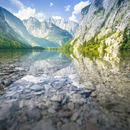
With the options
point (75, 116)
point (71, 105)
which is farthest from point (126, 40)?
point (75, 116)

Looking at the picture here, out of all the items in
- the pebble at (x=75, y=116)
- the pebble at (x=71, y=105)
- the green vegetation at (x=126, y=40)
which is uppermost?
the green vegetation at (x=126, y=40)

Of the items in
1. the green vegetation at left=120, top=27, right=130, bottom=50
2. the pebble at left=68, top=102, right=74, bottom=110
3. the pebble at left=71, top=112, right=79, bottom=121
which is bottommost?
the pebble at left=68, top=102, right=74, bottom=110

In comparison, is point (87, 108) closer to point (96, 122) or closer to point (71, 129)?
point (96, 122)

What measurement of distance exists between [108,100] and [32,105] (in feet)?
18.5

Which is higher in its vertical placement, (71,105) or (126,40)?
(126,40)

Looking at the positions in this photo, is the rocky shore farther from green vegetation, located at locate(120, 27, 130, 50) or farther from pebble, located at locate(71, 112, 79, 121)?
green vegetation, located at locate(120, 27, 130, 50)

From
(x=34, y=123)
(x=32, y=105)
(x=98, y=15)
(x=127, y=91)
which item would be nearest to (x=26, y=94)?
(x=32, y=105)

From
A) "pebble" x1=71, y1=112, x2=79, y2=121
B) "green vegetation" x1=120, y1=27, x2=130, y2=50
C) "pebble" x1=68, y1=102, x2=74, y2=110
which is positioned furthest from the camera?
"green vegetation" x1=120, y1=27, x2=130, y2=50

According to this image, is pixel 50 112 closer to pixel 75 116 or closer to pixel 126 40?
pixel 75 116

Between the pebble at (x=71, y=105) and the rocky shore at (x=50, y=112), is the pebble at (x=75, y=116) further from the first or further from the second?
the pebble at (x=71, y=105)

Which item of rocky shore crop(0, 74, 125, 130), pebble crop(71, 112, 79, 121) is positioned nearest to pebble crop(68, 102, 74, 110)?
rocky shore crop(0, 74, 125, 130)

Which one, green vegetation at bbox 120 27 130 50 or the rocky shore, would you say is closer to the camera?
the rocky shore

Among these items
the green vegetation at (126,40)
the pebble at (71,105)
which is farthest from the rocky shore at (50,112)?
the green vegetation at (126,40)

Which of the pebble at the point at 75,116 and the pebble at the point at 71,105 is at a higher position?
the pebble at the point at 75,116
